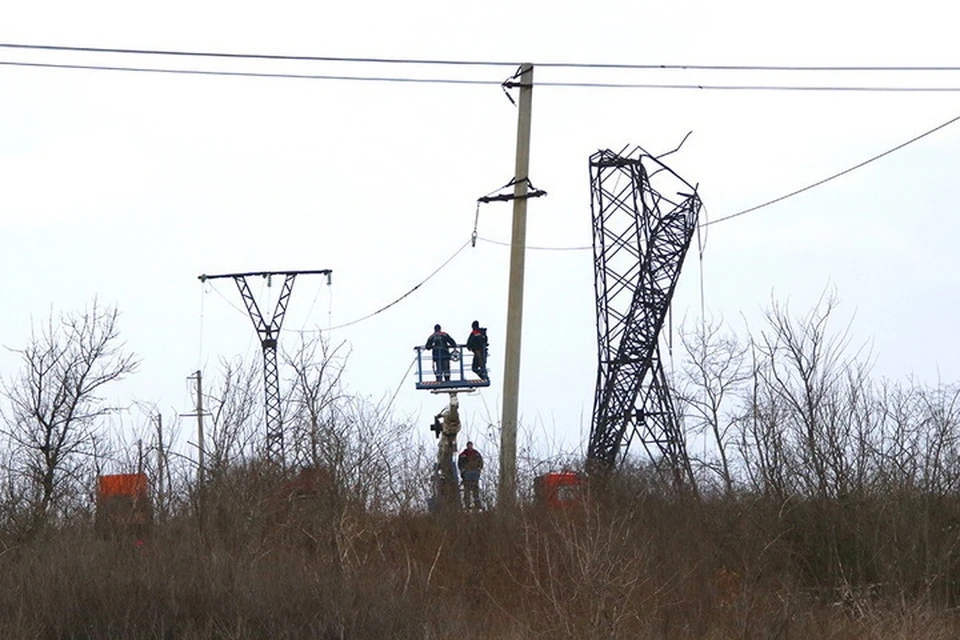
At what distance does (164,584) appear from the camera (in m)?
18.7

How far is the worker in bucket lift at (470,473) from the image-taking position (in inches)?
981

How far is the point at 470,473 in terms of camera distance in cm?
2509

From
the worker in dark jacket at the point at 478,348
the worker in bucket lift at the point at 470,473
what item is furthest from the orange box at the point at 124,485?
the worker in dark jacket at the point at 478,348

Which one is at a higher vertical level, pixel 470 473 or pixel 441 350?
pixel 441 350

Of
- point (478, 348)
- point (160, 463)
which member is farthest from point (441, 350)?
point (160, 463)

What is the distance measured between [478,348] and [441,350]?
75 centimetres

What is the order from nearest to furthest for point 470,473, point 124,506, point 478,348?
point 124,506 → point 470,473 → point 478,348

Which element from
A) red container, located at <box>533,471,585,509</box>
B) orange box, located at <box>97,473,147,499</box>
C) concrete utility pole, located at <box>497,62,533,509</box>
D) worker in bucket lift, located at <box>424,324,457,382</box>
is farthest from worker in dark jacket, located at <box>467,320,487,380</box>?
orange box, located at <box>97,473,147,499</box>

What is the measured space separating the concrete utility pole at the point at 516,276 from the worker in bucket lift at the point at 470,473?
3.18 m

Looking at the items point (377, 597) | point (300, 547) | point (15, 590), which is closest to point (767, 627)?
point (377, 597)

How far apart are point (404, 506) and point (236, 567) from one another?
220 inches

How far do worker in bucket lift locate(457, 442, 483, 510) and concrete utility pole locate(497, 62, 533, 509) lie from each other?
318 centimetres

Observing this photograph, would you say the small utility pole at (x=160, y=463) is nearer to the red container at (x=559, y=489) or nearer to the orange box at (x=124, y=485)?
the orange box at (x=124, y=485)

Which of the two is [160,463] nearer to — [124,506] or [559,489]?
[124,506]
